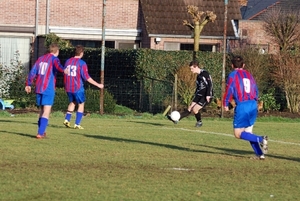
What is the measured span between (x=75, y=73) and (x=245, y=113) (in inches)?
232

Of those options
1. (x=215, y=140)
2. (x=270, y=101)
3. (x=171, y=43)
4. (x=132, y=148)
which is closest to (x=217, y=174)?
(x=132, y=148)

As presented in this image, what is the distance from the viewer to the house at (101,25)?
1385 inches

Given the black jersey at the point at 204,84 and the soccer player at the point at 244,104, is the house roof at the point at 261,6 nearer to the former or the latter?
the black jersey at the point at 204,84

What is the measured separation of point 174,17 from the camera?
37.1 meters

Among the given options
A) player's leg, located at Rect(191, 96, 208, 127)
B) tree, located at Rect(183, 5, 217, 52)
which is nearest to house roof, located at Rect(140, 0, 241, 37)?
tree, located at Rect(183, 5, 217, 52)

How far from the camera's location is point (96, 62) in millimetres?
30234

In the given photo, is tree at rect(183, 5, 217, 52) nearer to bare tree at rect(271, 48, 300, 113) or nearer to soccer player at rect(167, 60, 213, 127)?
A: bare tree at rect(271, 48, 300, 113)

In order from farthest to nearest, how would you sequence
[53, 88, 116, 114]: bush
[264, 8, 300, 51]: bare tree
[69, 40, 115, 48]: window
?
1. [264, 8, 300, 51]: bare tree
2. [69, 40, 115, 48]: window
3. [53, 88, 116, 114]: bush

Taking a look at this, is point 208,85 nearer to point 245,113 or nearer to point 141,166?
point 245,113

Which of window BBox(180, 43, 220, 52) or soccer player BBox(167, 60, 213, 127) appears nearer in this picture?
soccer player BBox(167, 60, 213, 127)

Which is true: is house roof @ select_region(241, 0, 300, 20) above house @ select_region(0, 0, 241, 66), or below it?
above

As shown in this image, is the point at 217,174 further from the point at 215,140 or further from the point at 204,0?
the point at 204,0

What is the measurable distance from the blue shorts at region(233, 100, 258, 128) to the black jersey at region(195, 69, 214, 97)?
24.1 feet

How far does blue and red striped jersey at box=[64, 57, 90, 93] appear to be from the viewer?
17594mm
